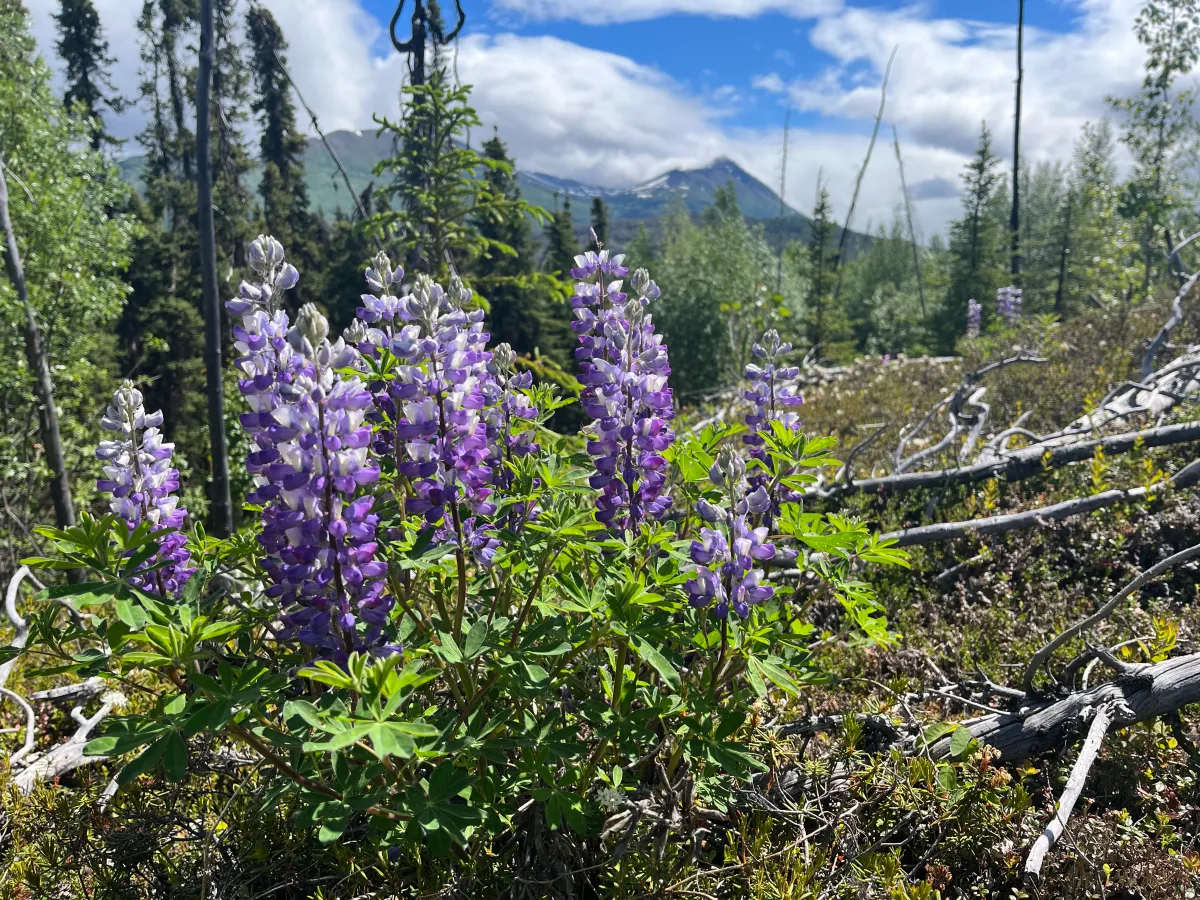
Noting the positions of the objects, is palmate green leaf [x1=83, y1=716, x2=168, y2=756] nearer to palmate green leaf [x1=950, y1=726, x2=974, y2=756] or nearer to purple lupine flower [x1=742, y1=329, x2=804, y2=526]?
purple lupine flower [x1=742, y1=329, x2=804, y2=526]

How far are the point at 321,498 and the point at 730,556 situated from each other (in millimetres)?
1055

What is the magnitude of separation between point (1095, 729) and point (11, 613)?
4218mm

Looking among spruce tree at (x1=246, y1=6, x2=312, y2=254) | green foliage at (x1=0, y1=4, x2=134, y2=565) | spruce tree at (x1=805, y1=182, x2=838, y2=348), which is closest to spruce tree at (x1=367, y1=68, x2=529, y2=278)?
green foliage at (x1=0, y1=4, x2=134, y2=565)

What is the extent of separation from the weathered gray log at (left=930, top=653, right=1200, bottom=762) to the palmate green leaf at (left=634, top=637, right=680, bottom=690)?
132 cm

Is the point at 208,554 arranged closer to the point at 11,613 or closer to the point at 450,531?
the point at 450,531

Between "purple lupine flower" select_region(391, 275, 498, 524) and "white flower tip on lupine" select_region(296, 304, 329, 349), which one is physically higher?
"white flower tip on lupine" select_region(296, 304, 329, 349)

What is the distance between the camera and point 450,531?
7.46ft

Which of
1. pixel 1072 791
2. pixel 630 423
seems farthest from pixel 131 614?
pixel 1072 791

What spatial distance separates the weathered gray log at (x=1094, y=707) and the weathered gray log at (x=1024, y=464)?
208cm

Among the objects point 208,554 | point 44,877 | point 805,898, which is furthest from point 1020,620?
point 44,877

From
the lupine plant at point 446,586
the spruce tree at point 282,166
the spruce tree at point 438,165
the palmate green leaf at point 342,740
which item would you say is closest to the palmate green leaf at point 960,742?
the lupine plant at point 446,586

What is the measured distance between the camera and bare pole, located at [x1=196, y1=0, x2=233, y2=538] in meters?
6.64

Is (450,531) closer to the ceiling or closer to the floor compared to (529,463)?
closer to the floor

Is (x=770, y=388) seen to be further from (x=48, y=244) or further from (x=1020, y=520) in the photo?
(x=48, y=244)
